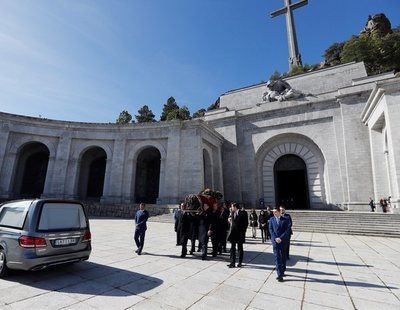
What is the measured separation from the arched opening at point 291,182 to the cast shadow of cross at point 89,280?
20283 millimetres

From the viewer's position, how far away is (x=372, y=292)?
432cm

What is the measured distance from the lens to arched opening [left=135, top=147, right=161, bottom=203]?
2470 centimetres

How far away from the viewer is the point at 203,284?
4.70m

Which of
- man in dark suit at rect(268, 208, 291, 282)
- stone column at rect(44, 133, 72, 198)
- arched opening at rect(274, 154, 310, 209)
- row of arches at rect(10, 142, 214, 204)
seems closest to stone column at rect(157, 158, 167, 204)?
row of arches at rect(10, 142, 214, 204)

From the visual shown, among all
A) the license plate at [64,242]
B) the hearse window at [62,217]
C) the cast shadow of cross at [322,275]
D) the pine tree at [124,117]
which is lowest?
the cast shadow of cross at [322,275]

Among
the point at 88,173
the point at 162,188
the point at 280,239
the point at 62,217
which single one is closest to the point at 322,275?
the point at 280,239

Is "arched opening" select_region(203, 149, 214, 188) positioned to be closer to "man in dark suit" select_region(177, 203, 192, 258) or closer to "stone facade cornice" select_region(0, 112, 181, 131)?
"stone facade cornice" select_region(0, 112, 181, 131)

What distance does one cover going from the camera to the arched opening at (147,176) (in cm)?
2470

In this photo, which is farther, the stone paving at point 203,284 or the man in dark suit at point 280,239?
the man in dark suit at point 280,239

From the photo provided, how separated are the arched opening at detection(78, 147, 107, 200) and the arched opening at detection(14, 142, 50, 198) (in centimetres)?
409

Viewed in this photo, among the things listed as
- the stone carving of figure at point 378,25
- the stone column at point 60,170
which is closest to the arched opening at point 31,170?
the stone column at point 60,170

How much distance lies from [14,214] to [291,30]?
49458mm

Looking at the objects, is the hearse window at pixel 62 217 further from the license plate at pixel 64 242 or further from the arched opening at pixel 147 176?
the arched opening at pixel 147 176

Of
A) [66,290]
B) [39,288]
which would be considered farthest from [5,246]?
[66,290]
